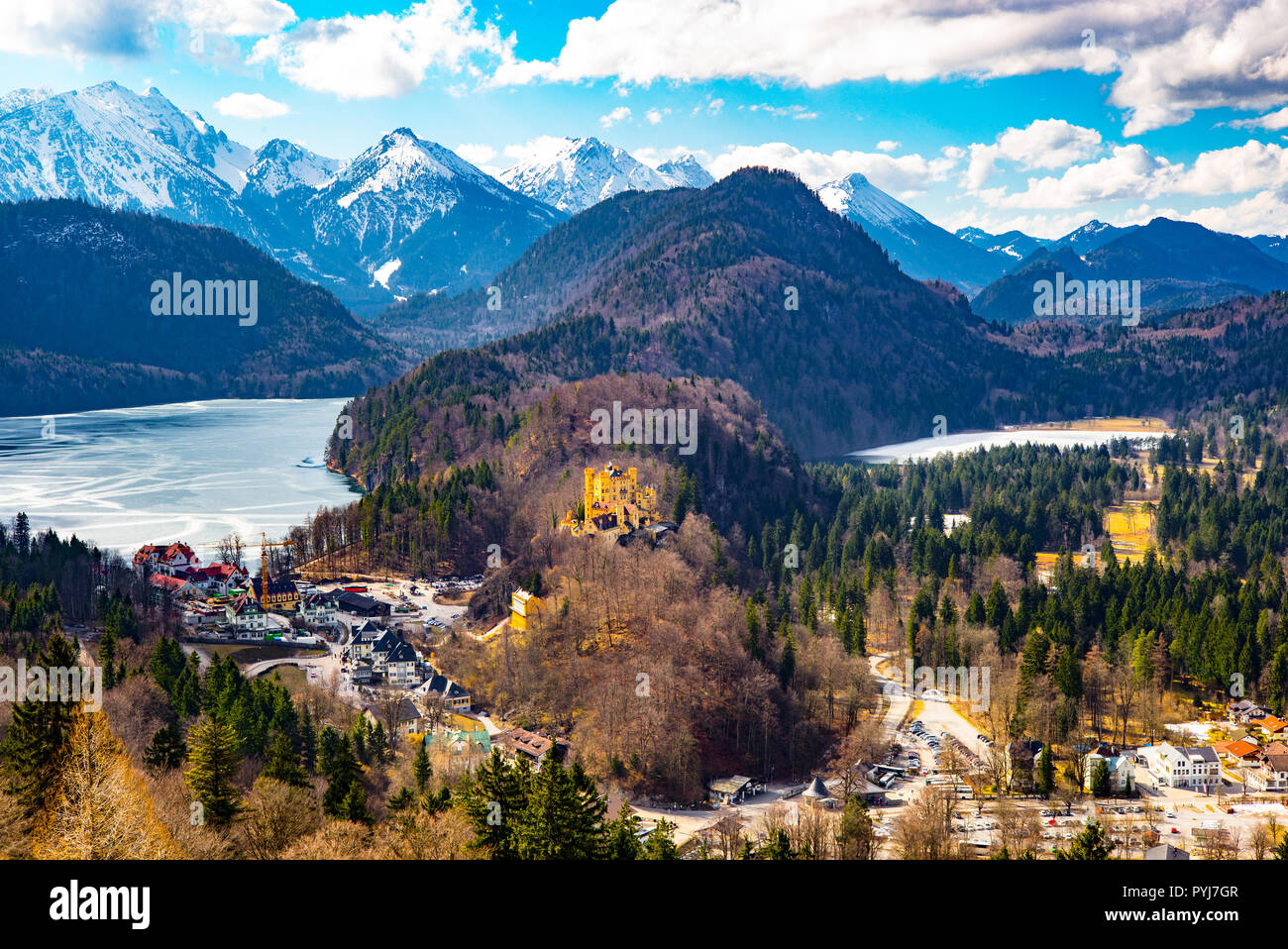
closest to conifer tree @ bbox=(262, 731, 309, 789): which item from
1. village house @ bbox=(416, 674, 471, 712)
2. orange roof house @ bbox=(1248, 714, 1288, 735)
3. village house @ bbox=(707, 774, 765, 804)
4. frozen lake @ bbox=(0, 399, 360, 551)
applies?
village house @ bbox=(416, 674, 471, 712)

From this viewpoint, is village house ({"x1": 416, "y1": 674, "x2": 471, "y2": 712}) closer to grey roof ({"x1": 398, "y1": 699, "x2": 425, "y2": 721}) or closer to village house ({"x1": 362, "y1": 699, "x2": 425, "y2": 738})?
grey roof ({"x1": 398, "y1": 699, "x2": 425, "y2": 721})

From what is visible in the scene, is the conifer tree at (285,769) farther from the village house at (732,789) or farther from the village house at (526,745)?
the village house at (732,789)

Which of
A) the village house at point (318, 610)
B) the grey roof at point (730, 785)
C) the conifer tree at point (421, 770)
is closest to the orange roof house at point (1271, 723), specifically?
the grey roof at point (730, 785)

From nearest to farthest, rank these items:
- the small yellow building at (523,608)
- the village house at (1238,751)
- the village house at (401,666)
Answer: the village house at (1238,751), the village house at (401,666), the small yellow building at (523,608)

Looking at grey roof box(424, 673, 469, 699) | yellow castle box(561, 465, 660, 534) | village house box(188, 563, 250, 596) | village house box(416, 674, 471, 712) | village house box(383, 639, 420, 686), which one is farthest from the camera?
yellow castle box(561, 465, 660, 534)

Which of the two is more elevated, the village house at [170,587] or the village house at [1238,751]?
the village house at [170,587]

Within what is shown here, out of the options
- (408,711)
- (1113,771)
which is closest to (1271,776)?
(1113,771)

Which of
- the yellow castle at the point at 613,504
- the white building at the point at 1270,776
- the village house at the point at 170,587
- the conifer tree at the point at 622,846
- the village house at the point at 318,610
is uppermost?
the yellow castle at the point at 613,504
